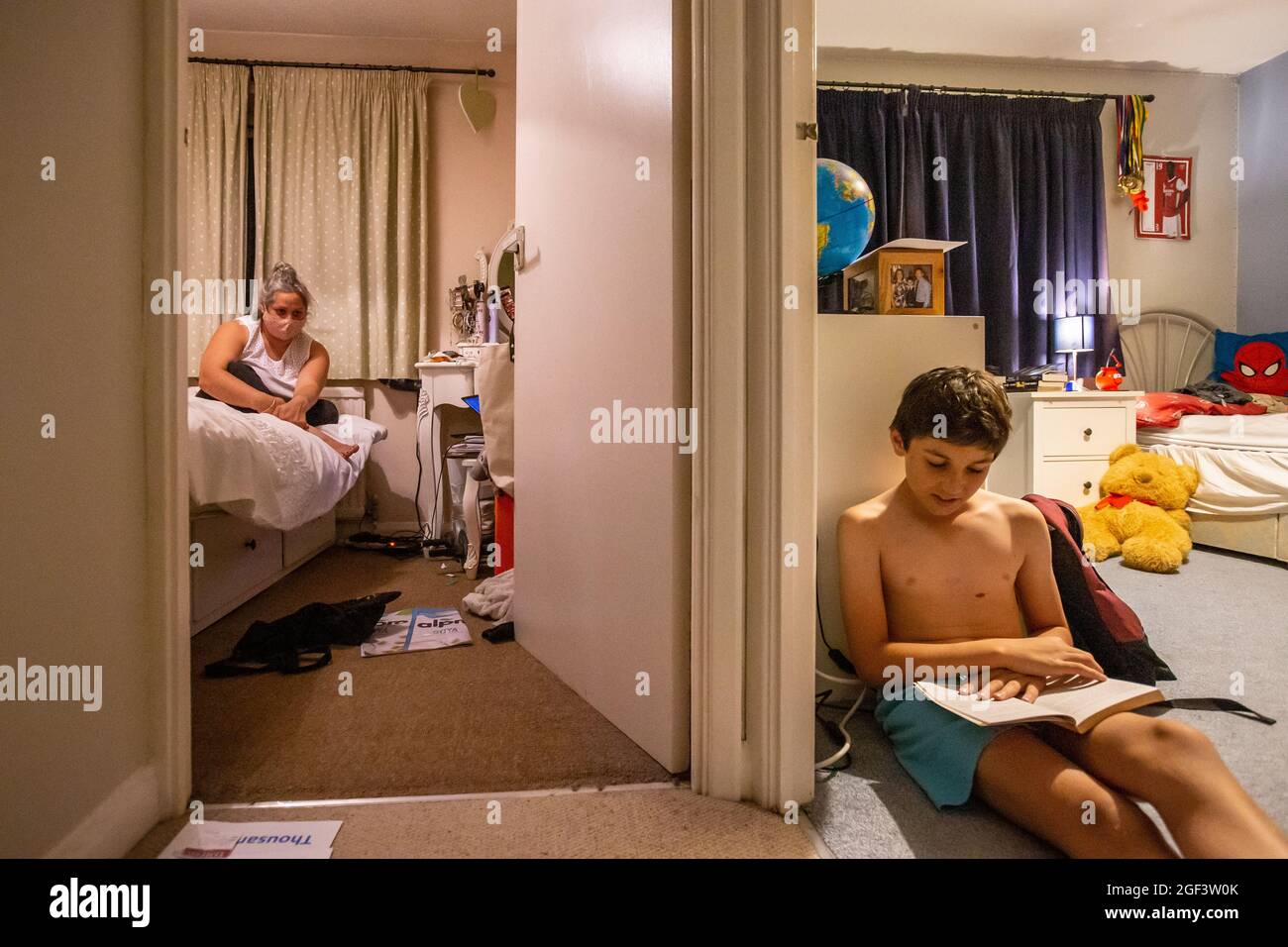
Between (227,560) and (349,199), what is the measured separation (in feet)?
7.42

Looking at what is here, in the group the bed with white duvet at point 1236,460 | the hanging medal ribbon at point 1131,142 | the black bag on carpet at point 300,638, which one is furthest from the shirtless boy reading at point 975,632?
the hanging medal ribbon at point 1131,142

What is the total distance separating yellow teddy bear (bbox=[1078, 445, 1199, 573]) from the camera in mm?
2444

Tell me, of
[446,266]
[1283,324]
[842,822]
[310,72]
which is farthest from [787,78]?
[1283,324]

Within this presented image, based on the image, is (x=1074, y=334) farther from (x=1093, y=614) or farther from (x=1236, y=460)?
(x=1093, y=614)

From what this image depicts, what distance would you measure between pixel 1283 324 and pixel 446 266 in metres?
4.57

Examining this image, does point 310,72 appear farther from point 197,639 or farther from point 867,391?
point 867,391

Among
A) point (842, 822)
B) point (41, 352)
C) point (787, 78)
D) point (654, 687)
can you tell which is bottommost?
point (842, 822)

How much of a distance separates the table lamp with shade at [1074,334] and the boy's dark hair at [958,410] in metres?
2.75

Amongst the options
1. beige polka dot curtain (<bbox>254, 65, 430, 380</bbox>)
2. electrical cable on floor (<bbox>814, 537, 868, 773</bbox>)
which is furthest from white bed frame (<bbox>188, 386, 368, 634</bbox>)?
electrical cable on floor (<bbox>814, 537, 868, 773</bbox>)

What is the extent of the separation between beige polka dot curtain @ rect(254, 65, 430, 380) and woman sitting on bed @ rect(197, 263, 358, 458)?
1.93 feet

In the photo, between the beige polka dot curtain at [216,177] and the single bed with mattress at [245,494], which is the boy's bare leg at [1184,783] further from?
the beige polka dot curtain at [216,177]

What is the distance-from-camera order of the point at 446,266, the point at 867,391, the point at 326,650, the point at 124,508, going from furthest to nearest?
1. the point at 446,266
2. the point at 326,650
3. the point at 867,391
4. the point at 124,508
